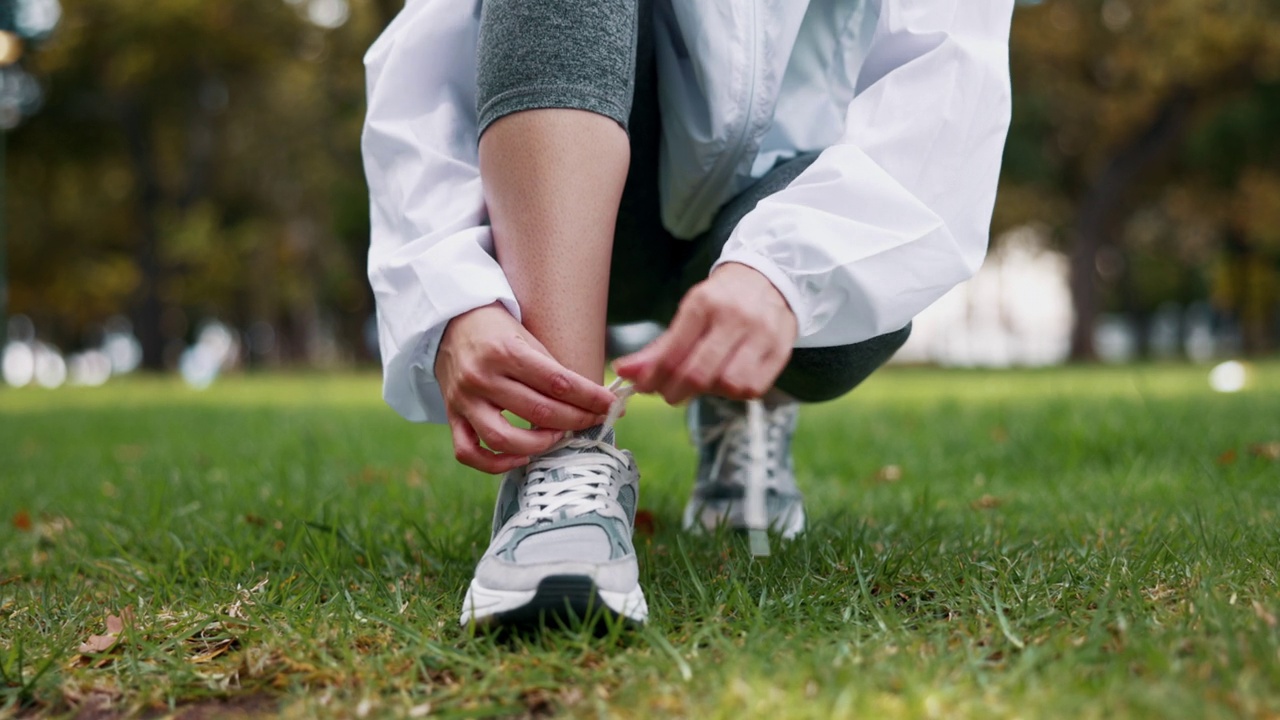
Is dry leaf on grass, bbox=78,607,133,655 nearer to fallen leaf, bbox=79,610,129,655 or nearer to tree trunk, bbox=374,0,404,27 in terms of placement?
fallen leaf, bbox=79,610,129,655

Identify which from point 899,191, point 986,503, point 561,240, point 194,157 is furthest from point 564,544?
point 194,157

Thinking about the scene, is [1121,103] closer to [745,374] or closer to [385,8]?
[385,8]

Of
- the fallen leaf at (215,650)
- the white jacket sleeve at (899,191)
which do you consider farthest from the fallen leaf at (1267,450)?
the fallen leaf at (215,650)

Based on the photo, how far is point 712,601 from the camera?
1.42 meters

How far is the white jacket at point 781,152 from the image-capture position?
1271 millimetres

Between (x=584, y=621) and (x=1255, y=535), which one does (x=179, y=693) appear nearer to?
(x=584, y=621)

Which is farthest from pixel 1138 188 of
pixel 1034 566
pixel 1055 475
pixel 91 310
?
pixel 91 310

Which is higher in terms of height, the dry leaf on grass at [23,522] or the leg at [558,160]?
the leg at [558,160]

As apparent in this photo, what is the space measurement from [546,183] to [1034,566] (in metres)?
0.90

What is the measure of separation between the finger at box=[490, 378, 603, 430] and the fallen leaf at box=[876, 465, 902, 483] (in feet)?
6.03

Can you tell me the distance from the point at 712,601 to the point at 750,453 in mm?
677

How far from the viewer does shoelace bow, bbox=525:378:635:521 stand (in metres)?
1.34

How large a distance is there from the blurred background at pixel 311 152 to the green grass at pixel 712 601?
11181 millimetres

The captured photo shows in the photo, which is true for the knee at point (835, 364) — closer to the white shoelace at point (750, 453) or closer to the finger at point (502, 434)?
the white shoelace at point (750, 453)
